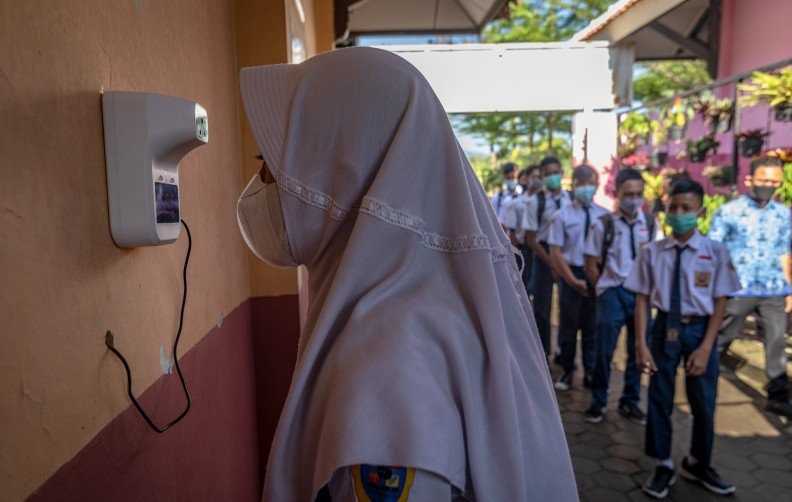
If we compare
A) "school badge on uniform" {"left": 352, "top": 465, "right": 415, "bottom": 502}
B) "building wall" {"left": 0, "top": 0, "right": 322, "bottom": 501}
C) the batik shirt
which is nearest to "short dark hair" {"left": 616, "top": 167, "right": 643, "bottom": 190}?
the batik shirt

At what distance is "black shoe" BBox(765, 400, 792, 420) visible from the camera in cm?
442

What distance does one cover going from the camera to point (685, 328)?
3.21m

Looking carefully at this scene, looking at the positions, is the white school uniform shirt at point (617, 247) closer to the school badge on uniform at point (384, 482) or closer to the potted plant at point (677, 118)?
the potted plant at point (677, 118)

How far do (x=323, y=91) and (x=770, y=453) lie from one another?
4003 mm

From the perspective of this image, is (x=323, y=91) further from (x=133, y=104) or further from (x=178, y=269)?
(x=178, y=269)

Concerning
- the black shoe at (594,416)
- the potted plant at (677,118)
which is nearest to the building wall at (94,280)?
the black shoe at (594,416)

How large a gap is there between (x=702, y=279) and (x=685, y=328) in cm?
28

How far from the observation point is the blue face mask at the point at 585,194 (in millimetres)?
4996

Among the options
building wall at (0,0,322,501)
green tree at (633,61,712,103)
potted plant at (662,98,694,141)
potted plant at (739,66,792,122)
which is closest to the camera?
building wall at (0,0,322,501)

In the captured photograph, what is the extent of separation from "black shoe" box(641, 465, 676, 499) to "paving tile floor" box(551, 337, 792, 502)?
0.05m

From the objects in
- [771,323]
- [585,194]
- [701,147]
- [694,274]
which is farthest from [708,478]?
[701,147]

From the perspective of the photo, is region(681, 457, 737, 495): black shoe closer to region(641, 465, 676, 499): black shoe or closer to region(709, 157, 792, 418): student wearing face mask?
region(641, 465, 676, 499): black shoe

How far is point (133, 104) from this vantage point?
1101 mm

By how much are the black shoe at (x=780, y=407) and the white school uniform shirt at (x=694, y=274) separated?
1.93 metres
